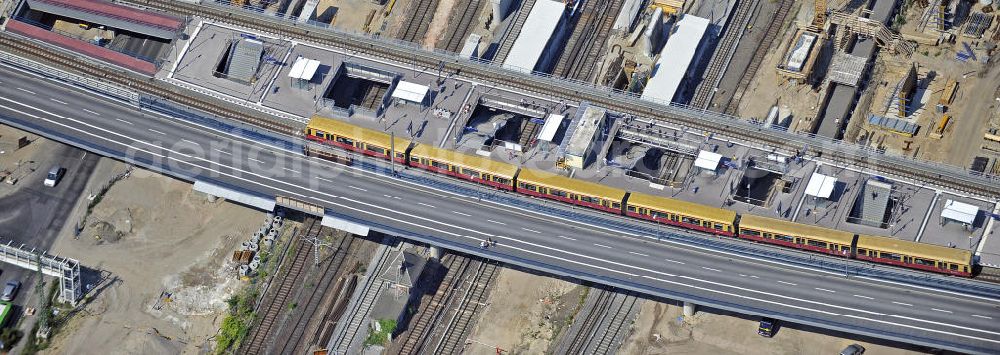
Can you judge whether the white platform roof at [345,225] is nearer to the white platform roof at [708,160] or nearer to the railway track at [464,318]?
the railway track at [464,318]

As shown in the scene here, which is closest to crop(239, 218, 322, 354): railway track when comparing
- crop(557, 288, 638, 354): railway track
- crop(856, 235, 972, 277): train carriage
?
crop(557, 288, 638, 354): railway track

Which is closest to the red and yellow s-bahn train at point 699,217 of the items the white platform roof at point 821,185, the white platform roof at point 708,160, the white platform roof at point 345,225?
the white platform roof at point 821,185

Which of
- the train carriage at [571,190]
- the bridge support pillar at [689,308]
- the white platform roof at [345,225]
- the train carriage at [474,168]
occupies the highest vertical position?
the train carriage at [571,190]

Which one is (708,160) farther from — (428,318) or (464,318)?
(428,318)

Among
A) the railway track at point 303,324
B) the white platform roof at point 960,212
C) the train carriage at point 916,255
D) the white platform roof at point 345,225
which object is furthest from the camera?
the white platform roof at point 345,225

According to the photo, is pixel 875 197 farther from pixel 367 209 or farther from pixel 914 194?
pixel 367 209

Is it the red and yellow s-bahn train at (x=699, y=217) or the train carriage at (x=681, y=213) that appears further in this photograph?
the train carriage at (x=681, y=213)

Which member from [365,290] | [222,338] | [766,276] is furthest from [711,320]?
[222,338]
